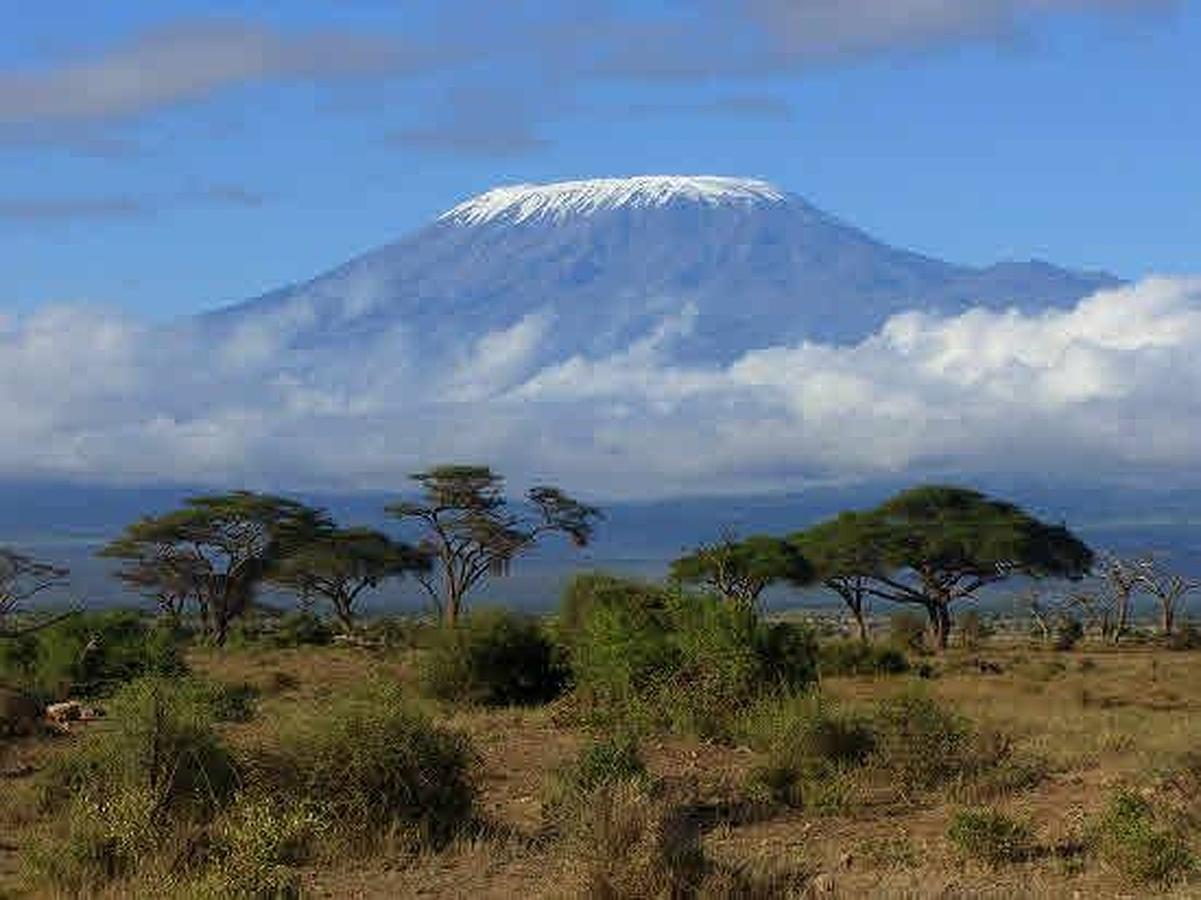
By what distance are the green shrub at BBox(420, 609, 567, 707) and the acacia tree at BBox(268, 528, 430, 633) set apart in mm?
37404

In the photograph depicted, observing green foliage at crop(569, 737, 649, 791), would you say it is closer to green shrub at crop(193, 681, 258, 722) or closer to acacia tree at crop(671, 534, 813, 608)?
green shrub at crop(193, 681, 258, 722)

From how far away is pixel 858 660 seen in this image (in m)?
41.5

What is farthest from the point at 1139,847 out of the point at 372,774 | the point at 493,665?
the point at 493,665

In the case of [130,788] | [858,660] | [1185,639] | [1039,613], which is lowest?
[1039,613]

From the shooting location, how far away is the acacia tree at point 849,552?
216 ft

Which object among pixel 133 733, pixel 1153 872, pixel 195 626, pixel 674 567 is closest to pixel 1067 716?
pixel 1153 872

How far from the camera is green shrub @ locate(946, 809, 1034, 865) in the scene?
15234 mm

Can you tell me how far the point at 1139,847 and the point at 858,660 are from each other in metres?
27.4

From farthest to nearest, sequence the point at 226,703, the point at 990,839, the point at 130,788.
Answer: the point at 226,703 < the point at 130,788 < the point at 990,839

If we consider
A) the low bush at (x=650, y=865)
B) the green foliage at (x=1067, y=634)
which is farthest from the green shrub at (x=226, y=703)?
the green foliage at (x=1067, y=634)

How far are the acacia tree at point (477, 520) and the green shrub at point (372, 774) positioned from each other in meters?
51.9

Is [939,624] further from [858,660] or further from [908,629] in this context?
[858,660]

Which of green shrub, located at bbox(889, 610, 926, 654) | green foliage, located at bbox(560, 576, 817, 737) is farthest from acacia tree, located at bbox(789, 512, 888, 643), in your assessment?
green foliage, located at bbox(560, 576, 817, 737)

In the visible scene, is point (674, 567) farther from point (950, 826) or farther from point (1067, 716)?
point (950, 826)
